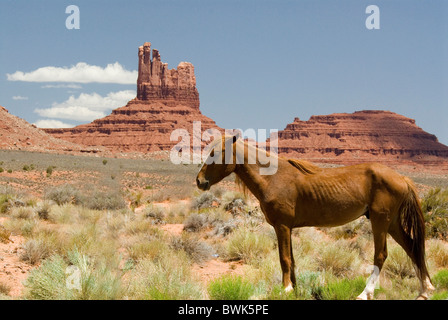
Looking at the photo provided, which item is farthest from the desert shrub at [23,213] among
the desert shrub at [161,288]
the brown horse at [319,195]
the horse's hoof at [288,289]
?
the horse's hoof at [288,289]

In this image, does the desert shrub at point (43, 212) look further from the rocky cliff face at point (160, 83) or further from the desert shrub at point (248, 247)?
the rocky cliff face at point (160, 83)

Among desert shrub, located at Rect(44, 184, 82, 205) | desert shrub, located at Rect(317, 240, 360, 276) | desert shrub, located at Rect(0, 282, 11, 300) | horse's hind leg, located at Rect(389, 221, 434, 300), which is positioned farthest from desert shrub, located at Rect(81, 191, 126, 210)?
horse's hind leg, located at Rect(389, 221, 434, 300)

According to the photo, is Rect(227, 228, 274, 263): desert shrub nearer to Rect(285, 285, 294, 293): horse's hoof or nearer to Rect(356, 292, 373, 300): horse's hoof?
Rect(285, 285, 294, 293): horse's hoof

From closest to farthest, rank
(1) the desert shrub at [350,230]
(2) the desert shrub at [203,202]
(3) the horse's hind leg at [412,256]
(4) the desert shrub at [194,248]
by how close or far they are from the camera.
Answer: (3) the horse's hind leg at [412,256] < (4) the desert shrub at [194,248] < (1) the desert shrub at [350,230] < (2) the desert shrub at [203,202]

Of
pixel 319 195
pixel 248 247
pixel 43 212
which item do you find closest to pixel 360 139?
pixel 43 212

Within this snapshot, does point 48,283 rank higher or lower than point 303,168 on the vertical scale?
lower

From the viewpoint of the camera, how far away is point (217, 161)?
5.89 m

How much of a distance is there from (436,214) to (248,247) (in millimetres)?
6111

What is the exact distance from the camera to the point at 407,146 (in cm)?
16712

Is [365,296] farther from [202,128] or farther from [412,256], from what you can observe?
[202,128]

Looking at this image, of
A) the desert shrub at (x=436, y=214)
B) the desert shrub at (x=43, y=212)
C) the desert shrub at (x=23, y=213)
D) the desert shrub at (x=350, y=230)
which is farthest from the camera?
the desert shrub at (x=43, y=212)

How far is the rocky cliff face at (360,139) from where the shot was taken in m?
163

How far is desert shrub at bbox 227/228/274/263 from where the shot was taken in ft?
32.4

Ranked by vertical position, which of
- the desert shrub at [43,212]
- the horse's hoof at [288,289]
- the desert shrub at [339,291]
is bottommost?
the desert shrub at [339,291]
